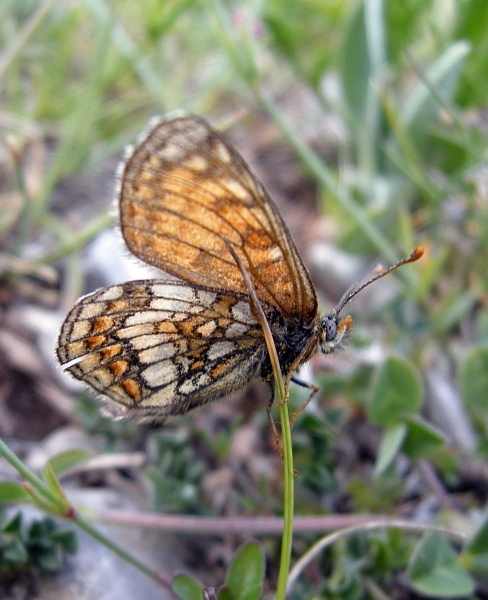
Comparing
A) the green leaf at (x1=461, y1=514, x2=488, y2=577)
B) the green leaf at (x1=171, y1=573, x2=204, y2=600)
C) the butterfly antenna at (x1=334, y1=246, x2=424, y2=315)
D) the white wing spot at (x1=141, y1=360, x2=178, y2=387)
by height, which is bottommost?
the green leaf at (x1=461, y1=514, x2=488, y2=577)

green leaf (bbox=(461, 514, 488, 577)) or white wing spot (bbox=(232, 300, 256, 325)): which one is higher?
white wing spot (bbox=(232, 300, 256, 325))

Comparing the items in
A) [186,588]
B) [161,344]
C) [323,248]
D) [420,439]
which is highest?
[323,248]

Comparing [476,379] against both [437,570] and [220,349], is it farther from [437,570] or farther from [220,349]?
[220,349]

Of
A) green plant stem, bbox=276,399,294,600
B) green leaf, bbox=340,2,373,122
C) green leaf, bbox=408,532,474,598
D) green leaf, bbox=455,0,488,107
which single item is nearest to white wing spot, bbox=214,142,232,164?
green plant stem, bbox=276,399,294,600

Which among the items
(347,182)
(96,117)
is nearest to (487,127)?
(347,182)

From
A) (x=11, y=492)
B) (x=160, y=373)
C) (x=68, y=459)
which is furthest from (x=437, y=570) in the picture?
(x=11, y=492)

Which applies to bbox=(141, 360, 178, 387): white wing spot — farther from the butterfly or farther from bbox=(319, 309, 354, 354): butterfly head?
bbox=(319, 309, 354, 354): butterfly head

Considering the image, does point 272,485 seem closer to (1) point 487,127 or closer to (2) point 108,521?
(2) point 108,521
